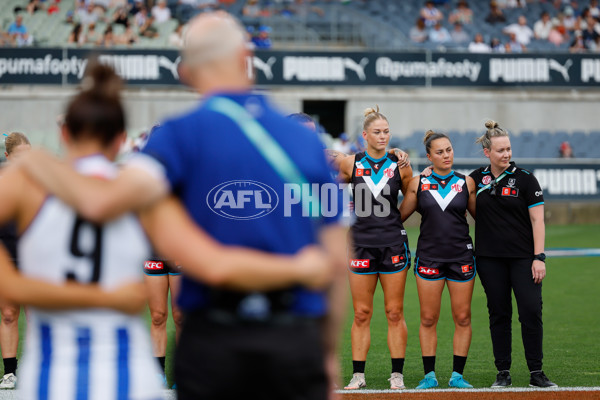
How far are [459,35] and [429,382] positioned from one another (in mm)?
21746

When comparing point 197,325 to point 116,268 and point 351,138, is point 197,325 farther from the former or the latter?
point 351,138

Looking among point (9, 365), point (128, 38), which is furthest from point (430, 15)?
point (9, 365)

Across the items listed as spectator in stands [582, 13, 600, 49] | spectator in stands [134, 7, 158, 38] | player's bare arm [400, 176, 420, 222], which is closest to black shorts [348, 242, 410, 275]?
player's bare arm [400, 176, 420, 222]

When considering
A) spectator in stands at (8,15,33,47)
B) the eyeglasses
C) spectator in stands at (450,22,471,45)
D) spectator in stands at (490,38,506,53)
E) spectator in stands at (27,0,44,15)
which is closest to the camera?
the eyeglasses

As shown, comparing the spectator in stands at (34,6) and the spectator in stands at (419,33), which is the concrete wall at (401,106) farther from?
the spectator in stands at (34,6)

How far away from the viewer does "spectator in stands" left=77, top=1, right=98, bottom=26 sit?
2512cm

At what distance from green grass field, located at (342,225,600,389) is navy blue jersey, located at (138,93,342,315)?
454 cm

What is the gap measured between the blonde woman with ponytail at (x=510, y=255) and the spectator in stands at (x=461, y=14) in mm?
21739

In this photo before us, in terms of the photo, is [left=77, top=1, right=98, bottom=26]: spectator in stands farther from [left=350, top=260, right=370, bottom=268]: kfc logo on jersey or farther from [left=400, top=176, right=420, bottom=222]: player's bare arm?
[left=350, top=260, right=370, bottom=268]: kfc logo on jersey

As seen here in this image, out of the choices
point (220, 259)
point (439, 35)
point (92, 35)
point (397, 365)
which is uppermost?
point (439, 35)

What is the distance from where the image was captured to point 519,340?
29.4ft

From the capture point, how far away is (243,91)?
2.60m

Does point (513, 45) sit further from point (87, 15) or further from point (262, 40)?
point (87, 15)

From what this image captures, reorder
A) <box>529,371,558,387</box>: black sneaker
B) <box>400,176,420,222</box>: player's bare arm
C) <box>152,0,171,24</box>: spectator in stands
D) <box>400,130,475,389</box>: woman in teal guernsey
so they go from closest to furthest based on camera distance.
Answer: <box>529,371,558,387</box>: black sneaker → <box>400,130,475,389</box>: woman in teal guernsey → <box>400,176,420,222</box>: player's bare arm → <box>152,0,171,24</box>: spectator in stands
